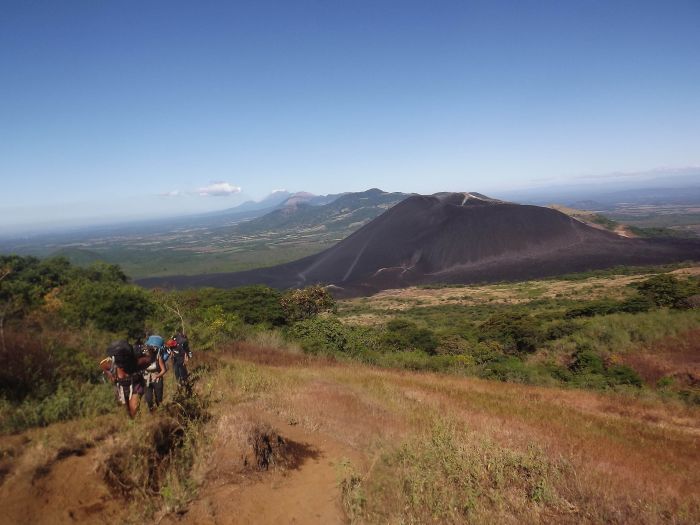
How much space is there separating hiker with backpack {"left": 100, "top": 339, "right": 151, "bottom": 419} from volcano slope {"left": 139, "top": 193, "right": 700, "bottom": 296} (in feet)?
154

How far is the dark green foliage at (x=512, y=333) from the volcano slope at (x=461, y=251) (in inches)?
1243

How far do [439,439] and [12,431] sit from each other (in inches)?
180

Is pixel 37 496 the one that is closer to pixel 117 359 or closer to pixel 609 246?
pixel 117 359

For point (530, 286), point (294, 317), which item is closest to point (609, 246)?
point (530, 286)

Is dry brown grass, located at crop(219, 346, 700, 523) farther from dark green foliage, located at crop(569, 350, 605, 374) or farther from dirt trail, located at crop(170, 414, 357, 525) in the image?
dark green foliage, located at crop(569, 350, 605, 374)

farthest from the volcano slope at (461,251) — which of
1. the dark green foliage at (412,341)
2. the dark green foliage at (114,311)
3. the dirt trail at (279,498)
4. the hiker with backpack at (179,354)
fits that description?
the dirt trail at (279,498)

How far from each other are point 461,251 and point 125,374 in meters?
62.5

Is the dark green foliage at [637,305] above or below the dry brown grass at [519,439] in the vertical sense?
below

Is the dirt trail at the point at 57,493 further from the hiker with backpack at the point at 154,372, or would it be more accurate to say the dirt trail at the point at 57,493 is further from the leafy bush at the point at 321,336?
the leafy bush at the point at 321,336

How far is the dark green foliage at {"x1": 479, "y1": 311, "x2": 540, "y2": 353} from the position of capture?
17.8 m

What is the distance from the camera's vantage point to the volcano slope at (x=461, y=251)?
54844 mm

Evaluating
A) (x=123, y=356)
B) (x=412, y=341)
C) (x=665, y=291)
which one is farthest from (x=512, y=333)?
(x=123, y=356)

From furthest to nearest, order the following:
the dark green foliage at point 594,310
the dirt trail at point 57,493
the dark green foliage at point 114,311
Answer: the dark green foliage at point 594,310
the dark green foliage at point 114,311
the dirt trail at point 57,493

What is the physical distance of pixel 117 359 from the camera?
4.85 meters
